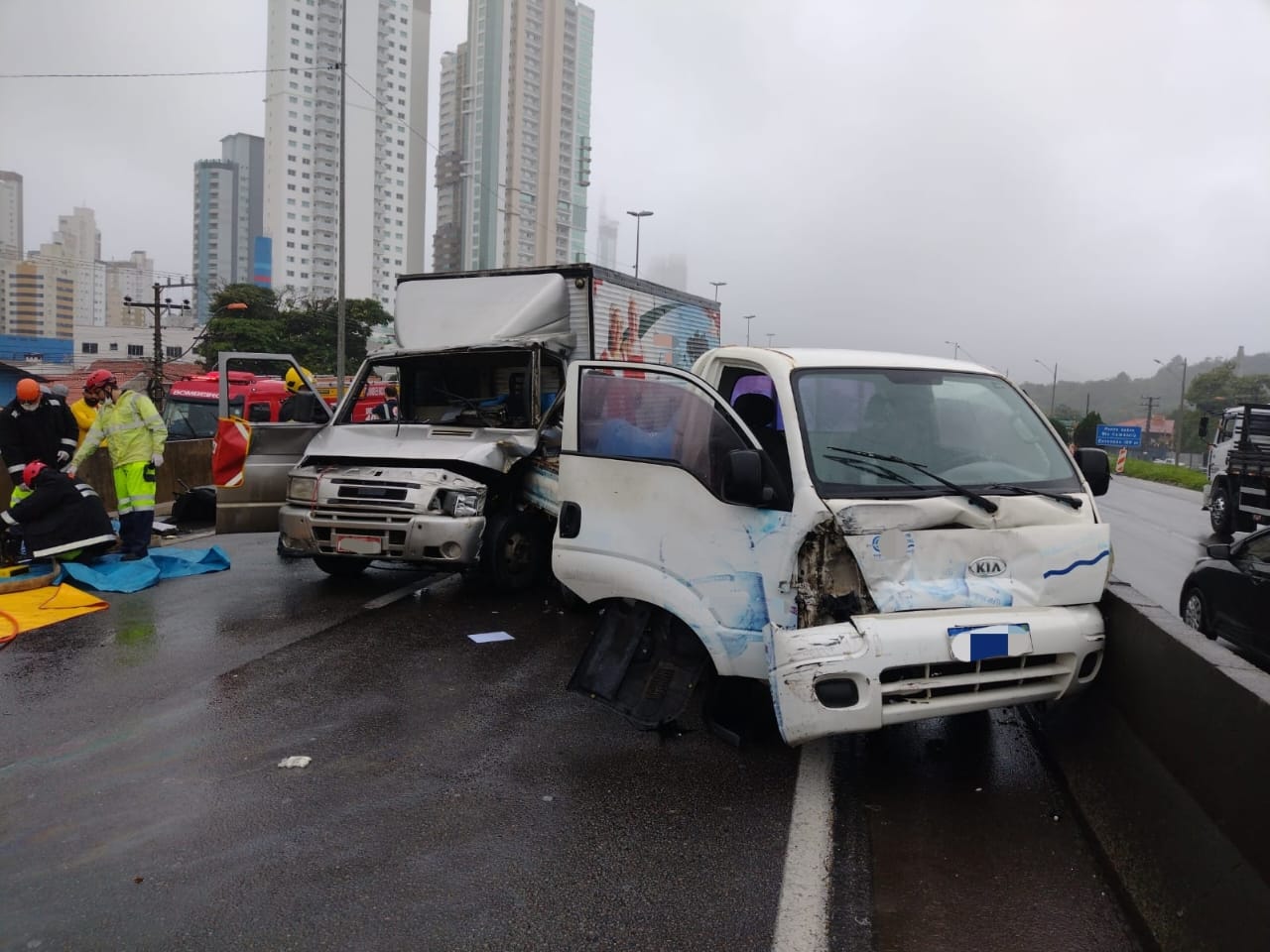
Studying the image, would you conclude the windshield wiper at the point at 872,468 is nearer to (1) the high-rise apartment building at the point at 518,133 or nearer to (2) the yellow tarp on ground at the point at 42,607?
(2) the yellow tarp on ground at the point at 42,607

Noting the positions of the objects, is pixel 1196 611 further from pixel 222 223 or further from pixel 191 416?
pixel 222 223

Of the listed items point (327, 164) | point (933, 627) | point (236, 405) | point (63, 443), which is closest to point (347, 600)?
point (63, 443)

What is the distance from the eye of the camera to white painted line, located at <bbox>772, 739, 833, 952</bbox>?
290 centimetres

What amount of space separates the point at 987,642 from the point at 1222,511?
1596 centimetres

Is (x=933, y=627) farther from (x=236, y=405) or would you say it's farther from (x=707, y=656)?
(x=236, y=405)

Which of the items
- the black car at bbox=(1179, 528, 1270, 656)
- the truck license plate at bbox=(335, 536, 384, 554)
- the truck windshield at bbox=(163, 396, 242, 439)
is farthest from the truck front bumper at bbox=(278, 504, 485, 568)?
the truck windshield at bbox=(163, 396, 242, 439)

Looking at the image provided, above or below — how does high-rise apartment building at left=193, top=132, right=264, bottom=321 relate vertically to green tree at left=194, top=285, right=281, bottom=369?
above

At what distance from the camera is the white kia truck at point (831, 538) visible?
3.67m

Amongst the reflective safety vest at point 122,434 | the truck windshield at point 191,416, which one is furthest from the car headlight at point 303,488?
the truck windshield at point 191,416

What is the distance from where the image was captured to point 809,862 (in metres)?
3.40

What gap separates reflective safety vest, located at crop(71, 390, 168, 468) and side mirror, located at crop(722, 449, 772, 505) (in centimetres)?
690

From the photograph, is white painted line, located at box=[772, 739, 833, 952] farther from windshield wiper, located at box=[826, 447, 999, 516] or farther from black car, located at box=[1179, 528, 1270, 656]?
black car, located at box=[1179, 528, 1270, 656]

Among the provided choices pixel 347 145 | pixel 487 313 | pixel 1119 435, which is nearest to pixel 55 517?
pixel 487 313

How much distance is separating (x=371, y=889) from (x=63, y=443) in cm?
713
